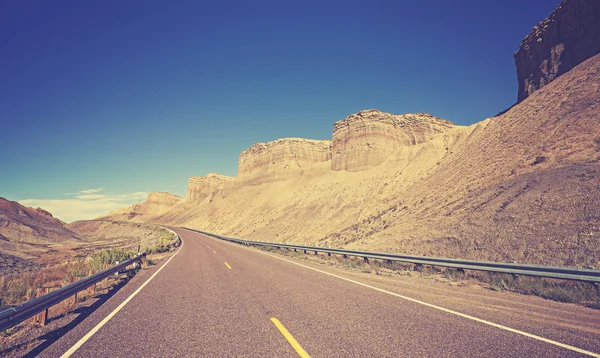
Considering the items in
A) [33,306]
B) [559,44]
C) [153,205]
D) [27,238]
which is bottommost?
[27,238]

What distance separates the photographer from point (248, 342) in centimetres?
441

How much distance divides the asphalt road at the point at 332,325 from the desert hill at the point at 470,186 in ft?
29.1

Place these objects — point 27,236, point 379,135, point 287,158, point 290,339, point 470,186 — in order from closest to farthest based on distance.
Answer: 1. point 290,339
2. point 470,186
3. point 27,236
4. point 379,135
5. point 287,158


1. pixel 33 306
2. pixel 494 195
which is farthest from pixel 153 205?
pixel 33 306

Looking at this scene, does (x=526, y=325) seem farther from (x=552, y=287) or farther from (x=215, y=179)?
Result: (x=215, y=179)

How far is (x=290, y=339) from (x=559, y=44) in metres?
44.2

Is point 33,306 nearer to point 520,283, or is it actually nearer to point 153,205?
point 520,283

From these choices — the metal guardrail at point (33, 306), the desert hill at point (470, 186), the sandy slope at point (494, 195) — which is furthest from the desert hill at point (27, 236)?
the metal guardrail at point (33, 306)

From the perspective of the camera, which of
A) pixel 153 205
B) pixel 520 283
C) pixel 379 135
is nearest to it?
pixel 520 283

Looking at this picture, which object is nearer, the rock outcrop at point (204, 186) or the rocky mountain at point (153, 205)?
the rock outcrop at point (204, 186)

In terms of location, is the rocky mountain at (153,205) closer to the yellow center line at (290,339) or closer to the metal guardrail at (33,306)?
the metal guardrail at (33,306)

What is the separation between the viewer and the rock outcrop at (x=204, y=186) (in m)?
131

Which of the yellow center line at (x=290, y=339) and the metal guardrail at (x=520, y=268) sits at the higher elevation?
the metal guardrail at (x=520, y=268)

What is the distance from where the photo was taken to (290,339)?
4.45 m
